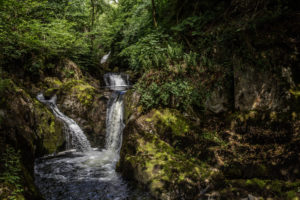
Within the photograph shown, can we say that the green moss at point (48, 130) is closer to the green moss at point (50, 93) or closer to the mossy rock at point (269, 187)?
the green moss at point (50, 93)

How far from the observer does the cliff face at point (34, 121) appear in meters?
3.46

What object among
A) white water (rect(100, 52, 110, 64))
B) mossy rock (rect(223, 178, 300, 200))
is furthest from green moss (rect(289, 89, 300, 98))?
white water (rect(100, 52, 110, 64))

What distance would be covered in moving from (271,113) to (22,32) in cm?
1111

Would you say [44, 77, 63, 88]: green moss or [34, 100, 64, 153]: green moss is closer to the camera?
[34, 100, 64, 153]: green moss

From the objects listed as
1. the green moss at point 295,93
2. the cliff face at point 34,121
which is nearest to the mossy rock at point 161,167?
the cliff face at point 34,121

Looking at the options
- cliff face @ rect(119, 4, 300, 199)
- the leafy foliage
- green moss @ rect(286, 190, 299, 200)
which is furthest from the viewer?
cliff face @ rect(119, 4, 300, 199)

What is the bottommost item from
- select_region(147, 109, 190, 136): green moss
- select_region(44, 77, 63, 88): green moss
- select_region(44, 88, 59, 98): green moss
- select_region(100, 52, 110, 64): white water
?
select_region(147, 109, 190, 136): green moss

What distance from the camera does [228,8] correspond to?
5457mm

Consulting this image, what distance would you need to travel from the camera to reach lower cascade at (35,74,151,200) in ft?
14.8

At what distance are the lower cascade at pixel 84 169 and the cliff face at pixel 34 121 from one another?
396mm

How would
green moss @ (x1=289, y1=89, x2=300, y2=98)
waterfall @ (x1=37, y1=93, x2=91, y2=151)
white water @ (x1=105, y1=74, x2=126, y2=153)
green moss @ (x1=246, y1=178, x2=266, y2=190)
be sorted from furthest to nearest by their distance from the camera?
white water @ (x1=105, y1=74, x2=126, y2=153) < waterfall @ (x1=37, y1=93, x2=91, y2=151) < green moss @ (x1=289, y1=89, x2=300, y2=98) < green moss @ (x1=246, y1=178, x2=266, y2=190)

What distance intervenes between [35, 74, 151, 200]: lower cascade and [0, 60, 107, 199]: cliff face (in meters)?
0.40

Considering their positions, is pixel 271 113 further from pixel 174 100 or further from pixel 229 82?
pixel 174 100

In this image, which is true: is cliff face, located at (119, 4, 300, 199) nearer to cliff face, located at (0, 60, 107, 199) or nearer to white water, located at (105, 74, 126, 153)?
white water, located at (105, 74, 126, 153)
